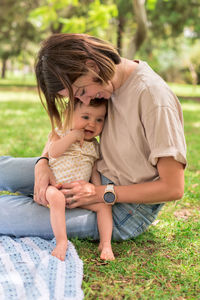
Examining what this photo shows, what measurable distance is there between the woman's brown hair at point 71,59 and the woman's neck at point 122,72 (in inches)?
2.6

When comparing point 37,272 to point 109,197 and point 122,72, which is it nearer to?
point 109,197

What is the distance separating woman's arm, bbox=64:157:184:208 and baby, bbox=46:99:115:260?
9cm

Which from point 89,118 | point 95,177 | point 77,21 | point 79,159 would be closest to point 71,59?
point 89,118

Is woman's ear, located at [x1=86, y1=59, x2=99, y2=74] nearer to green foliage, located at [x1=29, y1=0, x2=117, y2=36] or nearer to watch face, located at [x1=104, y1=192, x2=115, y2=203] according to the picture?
watch face, located at [x1=104, y1=192, x2=115, y2=203]

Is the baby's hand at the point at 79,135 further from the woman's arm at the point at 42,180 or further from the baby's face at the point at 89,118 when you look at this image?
the woman's arm at the point at 42,180

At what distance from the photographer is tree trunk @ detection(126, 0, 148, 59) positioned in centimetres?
739

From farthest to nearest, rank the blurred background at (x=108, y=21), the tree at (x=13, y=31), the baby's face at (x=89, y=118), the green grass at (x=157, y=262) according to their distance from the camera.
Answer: the tree at (x=13, y=31)
the blurred background at (x=108, y=21)
the baby's face at (x=89, y=118)
the green grass at (x=157, y=262)

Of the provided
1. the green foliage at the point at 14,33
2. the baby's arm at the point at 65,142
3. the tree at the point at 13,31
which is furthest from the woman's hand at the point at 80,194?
the green foliage at the point at 14,33

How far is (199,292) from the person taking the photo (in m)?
2.09

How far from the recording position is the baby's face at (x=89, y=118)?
8.42ft

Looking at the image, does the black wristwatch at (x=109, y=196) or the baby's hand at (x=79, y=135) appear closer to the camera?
the black wristwatch at (x=109, y=196)

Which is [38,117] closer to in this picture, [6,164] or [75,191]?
[6,164]

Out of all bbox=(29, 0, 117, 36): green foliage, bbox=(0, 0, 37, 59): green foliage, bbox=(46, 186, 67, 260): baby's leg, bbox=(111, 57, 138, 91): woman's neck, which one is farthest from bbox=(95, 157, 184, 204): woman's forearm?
bbox=(0, 0, 37, 59): green foliage

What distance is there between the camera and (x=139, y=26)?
7.71 meters
